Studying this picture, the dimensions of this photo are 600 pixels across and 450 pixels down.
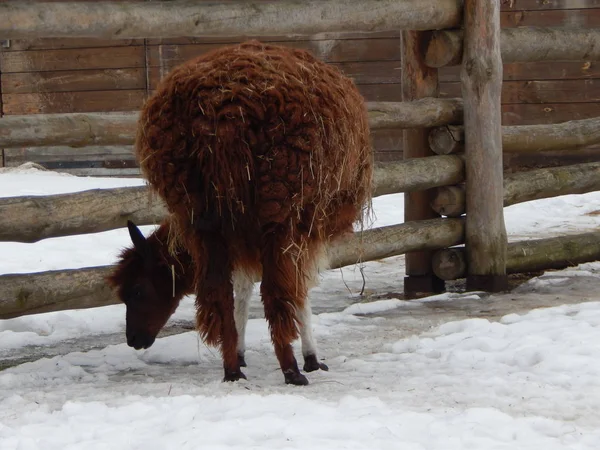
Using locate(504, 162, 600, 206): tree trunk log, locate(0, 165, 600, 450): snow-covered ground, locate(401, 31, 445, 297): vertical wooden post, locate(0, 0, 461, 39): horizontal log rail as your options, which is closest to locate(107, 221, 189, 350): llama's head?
locate(0, 165, 600, 450): snow-covered ground

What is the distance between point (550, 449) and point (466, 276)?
371 centimetres

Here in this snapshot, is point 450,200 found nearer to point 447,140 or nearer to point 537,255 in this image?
point 447,140

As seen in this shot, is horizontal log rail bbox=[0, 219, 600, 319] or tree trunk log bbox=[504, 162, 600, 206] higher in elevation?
tree trunk log bbox=[504, 162, 600, 206]

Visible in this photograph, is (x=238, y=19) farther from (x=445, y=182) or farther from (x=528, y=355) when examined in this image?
(x=528, y=355)

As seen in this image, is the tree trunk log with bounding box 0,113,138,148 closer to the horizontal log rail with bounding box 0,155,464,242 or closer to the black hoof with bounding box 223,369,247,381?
the horizontal log rail with bounding box 0,155,464,242

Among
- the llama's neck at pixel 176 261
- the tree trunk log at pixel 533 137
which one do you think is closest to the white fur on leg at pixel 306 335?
the llama's neck at pixel 176 261

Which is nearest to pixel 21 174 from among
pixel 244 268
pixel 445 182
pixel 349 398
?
pixel 445 182

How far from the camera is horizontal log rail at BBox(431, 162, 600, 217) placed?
6871mm

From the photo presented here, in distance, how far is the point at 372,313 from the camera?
6133mm

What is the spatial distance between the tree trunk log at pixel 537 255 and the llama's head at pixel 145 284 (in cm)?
274

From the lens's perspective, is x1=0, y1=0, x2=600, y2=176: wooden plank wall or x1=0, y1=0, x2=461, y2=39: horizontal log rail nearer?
x1=0, y1=0, x2=461, y2=39: horizontal log rail

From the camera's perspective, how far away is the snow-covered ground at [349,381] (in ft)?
10.8

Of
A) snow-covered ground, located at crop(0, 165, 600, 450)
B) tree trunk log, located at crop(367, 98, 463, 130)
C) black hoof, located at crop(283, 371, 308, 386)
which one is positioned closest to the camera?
snow-covered ground, located at crop(0, 165, 600, 450)

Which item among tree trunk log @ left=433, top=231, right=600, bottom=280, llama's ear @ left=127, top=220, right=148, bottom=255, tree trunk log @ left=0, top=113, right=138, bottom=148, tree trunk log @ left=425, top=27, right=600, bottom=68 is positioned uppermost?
tree trunk log @ left=425, top=27, right=600, bottom=68
